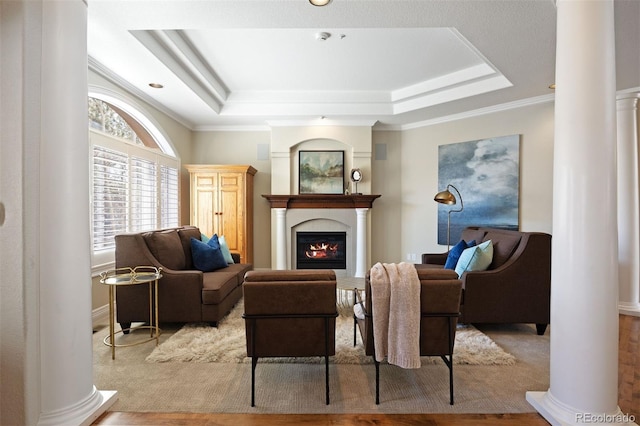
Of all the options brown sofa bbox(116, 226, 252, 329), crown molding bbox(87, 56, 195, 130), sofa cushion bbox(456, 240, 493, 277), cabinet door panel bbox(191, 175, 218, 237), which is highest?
crown molding bbox(87, 56, 195, 130)

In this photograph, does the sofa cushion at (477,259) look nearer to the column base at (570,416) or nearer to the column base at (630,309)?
the column base at (570,416)

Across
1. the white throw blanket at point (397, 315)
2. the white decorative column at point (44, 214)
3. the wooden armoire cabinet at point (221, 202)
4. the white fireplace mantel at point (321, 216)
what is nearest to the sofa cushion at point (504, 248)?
the white throw blanket at point (397, 315)

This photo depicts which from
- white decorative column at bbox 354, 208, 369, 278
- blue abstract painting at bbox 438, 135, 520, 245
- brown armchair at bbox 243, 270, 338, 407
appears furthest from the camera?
white decorative column at bbox 354, 208, 369, 278

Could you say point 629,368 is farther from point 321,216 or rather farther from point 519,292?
point 321,216

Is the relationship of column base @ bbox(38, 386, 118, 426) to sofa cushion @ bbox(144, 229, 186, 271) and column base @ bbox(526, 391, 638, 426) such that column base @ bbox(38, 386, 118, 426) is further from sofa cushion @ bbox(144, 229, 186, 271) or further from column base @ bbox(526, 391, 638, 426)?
column base @ bbox(526, 391, 638, 426)

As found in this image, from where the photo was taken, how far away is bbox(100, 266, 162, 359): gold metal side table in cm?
282

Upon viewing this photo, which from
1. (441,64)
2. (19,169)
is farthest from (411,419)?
(441,64)

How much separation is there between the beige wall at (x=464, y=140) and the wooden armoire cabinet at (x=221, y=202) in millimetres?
3094

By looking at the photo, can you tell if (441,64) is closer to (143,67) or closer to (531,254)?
(531,254)

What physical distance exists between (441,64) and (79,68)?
159 inches

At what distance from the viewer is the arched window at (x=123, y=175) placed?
3730 mm

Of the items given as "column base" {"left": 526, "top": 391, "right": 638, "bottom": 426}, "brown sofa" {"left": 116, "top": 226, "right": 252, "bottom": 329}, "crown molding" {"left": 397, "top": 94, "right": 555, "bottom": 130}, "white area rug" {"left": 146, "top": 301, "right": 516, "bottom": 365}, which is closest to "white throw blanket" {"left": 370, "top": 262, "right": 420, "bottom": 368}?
"white area rug" {"left": 146, "top": 301, "right": 516, "bottom": 365}

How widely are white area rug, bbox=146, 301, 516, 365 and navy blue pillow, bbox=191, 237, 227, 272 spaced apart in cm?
81

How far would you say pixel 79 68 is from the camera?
1929 mm
